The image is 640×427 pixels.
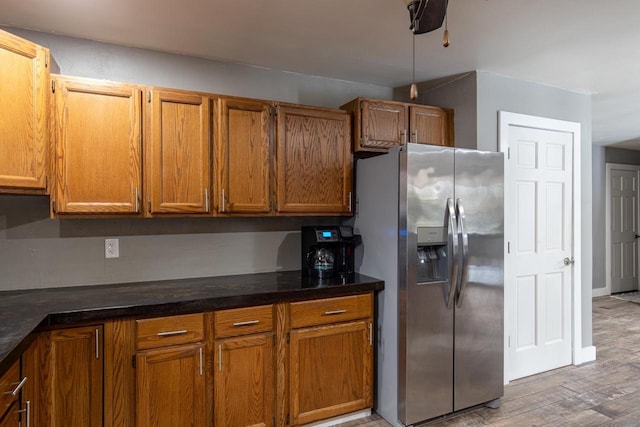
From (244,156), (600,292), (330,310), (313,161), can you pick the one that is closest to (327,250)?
(330,310)

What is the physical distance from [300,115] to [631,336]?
437 cm

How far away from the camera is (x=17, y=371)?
5.08 ft

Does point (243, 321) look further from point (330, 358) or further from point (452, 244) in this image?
point (452, 244)

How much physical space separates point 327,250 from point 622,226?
19.7 ft

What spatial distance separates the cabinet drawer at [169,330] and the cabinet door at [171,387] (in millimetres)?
43

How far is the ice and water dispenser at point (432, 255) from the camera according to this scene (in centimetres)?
243

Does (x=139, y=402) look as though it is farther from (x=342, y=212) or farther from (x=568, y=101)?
(x=568, y=101)

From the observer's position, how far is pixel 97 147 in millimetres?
2195

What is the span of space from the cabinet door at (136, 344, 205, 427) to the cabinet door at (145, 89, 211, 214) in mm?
843

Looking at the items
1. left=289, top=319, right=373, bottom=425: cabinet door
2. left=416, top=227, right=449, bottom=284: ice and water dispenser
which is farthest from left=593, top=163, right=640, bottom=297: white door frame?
left=289, top=319, right=373, bottom=425: cabinet door

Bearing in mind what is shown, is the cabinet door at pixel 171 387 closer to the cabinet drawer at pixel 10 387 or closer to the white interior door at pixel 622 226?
the cabinet drawer at pixel 10 387

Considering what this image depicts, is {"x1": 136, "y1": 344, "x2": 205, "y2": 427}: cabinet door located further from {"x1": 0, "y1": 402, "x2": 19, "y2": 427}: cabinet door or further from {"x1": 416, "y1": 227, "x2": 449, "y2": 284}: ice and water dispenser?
{"x1": 416, "y1": 227, "x2": 449, "y2": 284}: ice and water dispenser

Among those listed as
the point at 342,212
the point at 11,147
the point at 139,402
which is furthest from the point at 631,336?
the point at 11,147

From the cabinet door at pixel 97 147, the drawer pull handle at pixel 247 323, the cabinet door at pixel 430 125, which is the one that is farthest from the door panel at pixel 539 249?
the cabinet door at pixel 97 147
